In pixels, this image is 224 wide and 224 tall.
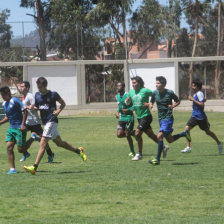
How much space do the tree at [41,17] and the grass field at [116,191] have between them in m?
26.6

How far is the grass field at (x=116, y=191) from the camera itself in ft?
24.9

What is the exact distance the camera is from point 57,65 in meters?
37.6

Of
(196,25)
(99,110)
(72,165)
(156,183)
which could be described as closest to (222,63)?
(196,25)

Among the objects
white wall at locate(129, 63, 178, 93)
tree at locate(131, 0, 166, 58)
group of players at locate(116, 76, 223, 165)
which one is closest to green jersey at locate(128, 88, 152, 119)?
group of players at locate(116, 76, 223, 165)

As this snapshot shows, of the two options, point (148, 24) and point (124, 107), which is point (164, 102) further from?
point (148, 24)

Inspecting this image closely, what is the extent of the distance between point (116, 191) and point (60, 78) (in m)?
28.7

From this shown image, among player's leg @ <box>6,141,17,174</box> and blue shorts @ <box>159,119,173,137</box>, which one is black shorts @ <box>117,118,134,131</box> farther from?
player's leg @ <box>6,141,17,174</box>

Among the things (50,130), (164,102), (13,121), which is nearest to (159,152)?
(164,102)

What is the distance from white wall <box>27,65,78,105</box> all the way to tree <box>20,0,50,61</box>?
381 centimetres

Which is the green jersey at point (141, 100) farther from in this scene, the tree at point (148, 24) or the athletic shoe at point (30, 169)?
the tree at point (148, 24)

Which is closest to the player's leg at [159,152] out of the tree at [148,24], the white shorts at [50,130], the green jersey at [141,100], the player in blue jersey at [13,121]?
the green jersey at [141,100]

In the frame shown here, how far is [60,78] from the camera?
3762cm

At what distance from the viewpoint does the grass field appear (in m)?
7.58

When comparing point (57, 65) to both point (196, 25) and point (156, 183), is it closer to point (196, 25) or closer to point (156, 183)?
point (196, 25)
